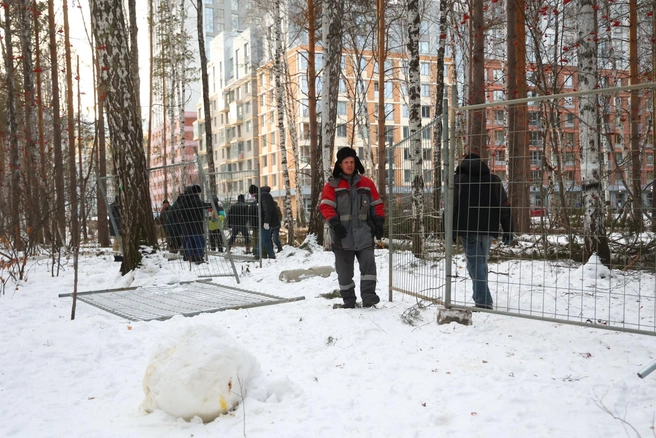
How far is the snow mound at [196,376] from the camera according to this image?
2.95m

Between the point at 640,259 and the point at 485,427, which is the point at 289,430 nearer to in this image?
the point at 485,427

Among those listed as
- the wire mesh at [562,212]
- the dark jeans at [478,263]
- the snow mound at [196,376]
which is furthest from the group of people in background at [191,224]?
the snow mound at [196,376]

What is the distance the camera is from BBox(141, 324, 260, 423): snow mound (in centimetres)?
295

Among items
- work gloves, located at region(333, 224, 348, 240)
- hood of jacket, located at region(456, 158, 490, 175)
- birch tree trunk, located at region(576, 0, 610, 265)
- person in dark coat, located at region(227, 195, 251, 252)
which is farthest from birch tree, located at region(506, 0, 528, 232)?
person in dark coat, located at region(227, 195, 251, 252)

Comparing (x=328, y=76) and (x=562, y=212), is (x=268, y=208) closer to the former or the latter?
(x=328, y=76)

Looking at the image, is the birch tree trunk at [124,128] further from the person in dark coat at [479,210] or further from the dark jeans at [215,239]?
the person in dark coat at [479,210]

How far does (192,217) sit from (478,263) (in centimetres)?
496

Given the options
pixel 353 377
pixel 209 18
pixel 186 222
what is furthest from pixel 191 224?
pixel 209 18

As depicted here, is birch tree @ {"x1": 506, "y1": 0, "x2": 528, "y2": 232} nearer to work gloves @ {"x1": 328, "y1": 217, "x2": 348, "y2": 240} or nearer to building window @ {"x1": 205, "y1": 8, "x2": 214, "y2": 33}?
work gloves @ {"x1": 328, "y1": 217, "x2": 348, "y2": 240}

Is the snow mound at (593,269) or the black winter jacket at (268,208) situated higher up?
the black winter jacket at (268,208)

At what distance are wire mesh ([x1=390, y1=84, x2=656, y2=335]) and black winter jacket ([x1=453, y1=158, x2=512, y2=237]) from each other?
→ 31 mm

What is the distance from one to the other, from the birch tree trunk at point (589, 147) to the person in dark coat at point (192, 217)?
5.60 metres

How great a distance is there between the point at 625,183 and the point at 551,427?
256 centimetres

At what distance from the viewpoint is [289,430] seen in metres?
2.78
